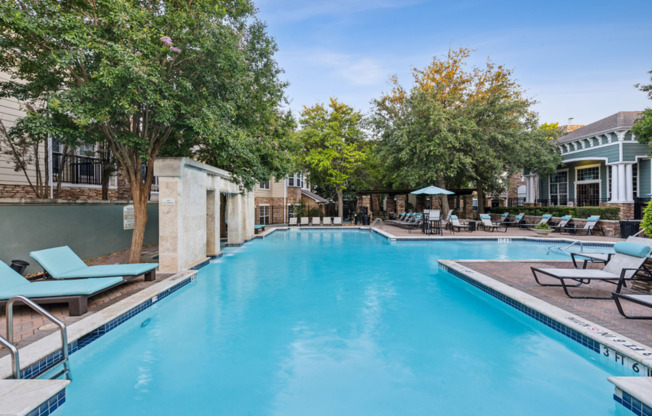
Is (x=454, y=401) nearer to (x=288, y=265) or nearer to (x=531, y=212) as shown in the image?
(x=288, y=265)

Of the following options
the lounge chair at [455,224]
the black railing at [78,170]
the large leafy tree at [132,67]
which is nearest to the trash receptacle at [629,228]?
the lounge chair at [455,224]

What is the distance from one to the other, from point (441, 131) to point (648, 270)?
614 inches

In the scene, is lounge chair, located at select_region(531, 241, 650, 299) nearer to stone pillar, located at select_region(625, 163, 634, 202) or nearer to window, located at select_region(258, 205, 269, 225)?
stone pillar, located at select_region(625, 163, 634, 202)

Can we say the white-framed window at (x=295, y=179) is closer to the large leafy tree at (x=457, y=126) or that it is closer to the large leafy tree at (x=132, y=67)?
the large leafy tree at (x=457, y=126)

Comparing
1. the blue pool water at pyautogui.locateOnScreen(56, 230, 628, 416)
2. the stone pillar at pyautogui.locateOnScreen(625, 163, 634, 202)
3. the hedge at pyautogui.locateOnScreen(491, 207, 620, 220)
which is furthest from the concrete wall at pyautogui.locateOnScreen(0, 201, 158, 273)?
the stone pillar at pyautogui.locateOnScreen(625, 163, 634, 202)

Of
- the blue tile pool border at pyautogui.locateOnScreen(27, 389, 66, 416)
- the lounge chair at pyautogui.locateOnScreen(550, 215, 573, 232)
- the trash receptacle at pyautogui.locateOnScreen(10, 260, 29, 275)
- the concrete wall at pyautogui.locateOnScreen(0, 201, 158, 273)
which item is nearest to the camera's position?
the blue tile pool border at pyautogui.locateOnScreen(27, 389, 66, 416)

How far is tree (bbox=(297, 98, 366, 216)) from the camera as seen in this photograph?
23.1 meters

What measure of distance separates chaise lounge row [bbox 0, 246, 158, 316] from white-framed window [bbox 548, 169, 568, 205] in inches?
1119

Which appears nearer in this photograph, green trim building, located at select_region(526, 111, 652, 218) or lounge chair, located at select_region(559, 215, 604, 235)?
lounge chair, located at select_region(559, 215, 604, 235)

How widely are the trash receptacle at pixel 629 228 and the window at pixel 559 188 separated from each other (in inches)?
402

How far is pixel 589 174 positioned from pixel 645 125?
7.69m

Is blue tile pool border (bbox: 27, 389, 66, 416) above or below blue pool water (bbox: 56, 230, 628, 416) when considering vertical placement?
above

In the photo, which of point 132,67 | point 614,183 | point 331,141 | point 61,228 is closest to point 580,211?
point 614,183

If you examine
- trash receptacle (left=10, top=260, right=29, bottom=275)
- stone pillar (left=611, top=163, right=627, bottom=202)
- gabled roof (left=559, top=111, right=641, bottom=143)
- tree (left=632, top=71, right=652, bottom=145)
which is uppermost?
gabled roof (left=559, top=111, right=641, bottom=143)
